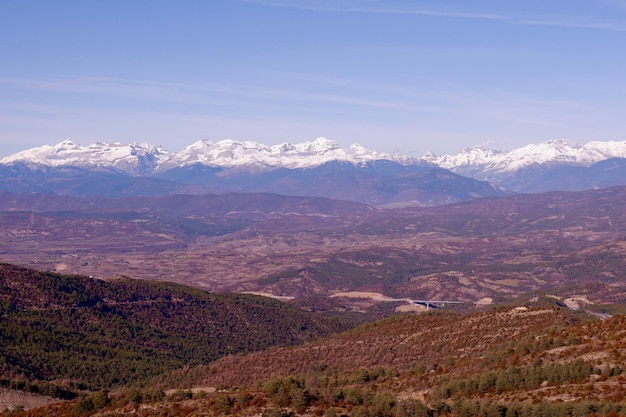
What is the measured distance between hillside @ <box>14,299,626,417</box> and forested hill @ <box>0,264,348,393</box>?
1505 cm

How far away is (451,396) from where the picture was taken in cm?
6362

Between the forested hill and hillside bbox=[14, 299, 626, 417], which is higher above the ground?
hillside bbox=[14, 299, 626, 417]

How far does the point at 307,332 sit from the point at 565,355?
87987 mm

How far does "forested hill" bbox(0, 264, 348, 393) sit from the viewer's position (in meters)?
113

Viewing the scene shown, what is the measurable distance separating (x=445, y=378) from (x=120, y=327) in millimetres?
81491

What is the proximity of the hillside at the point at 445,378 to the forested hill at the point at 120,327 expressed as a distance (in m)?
15.0

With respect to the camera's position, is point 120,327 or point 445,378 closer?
point 445,378

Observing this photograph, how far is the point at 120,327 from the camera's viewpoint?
142125mm

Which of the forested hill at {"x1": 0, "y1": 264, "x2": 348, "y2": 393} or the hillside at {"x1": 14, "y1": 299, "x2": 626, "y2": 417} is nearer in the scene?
the hillside at {"x1": 14, "y1": 299, "x2": 626, "y2": 417}

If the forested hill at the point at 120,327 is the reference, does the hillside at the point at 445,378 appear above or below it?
above

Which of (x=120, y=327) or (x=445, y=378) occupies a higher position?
(x=445, y=378)

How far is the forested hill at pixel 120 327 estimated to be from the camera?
372ft

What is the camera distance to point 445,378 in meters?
71.8

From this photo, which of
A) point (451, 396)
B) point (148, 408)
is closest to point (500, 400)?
point (451, 396)
